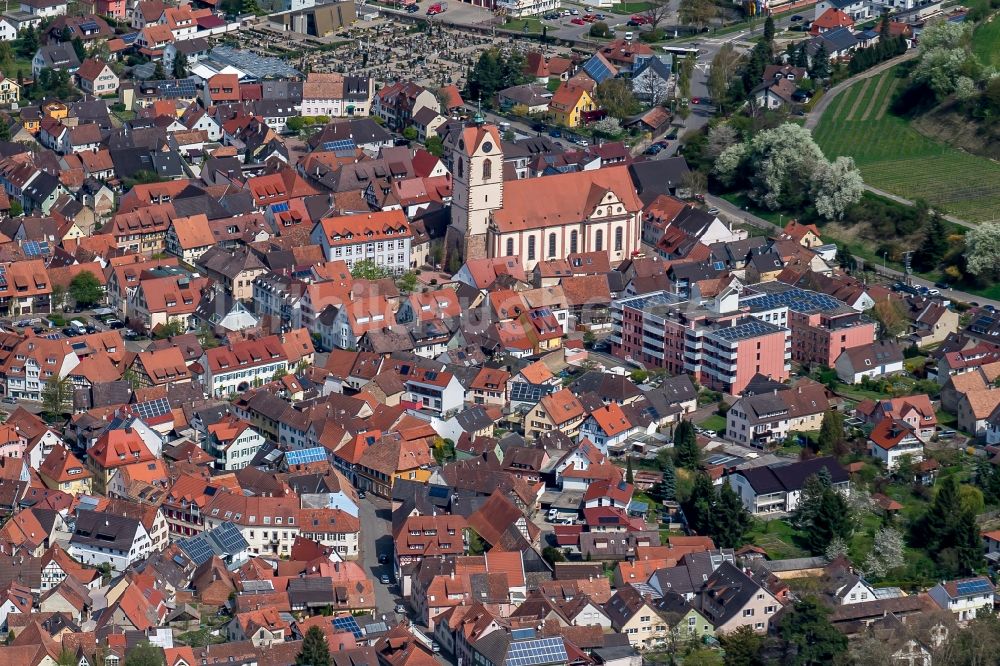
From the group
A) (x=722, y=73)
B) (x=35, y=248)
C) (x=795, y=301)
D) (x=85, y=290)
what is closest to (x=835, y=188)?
(x=795, y=301)

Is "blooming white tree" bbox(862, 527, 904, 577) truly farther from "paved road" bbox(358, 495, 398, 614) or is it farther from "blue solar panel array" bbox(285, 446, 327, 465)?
"blue solar panel array" bbox(285, 446, 327, 465)

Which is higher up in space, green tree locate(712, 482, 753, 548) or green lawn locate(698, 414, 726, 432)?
green tree locate(712, 482, 753, 548)

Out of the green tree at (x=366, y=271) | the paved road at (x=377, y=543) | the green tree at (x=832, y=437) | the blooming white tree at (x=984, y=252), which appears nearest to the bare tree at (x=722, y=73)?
the blooming white tree at (x=984, y=252)

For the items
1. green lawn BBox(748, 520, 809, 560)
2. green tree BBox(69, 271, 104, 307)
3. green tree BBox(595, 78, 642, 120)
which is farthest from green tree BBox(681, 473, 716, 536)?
green tree BBox(595, 78, 642, 120)

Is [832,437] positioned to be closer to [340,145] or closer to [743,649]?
[743,649]

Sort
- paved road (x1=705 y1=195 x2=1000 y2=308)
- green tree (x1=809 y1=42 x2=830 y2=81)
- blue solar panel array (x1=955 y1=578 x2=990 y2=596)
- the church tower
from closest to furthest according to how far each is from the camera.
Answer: blue solar panel array (x1=955 y1=578 x2=990 y2=596) < paved road (x1=705 y1=195 x2=1000 y2=308) < the church tower < green tree (x1=809 y1=42 x2=830 y2=81)
